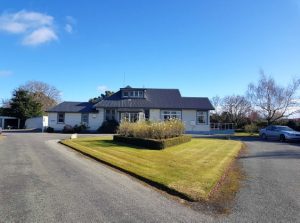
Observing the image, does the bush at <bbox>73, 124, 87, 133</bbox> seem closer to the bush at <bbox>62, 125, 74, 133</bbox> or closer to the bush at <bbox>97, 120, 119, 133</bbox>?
the bush at <bbox>62, 125, 74, 133</bbox>

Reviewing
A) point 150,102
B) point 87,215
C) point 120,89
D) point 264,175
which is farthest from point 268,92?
point 87,215

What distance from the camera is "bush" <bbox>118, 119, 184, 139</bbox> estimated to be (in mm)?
22609

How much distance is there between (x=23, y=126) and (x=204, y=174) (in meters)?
61.9

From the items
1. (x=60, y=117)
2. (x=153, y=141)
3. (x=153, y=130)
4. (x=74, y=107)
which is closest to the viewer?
(x=153, y=141)

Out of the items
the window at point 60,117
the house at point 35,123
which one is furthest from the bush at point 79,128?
the house at point 35,123

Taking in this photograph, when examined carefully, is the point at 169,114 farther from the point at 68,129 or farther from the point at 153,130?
the point at 153,130

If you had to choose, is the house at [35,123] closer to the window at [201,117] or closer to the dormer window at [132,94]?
the dormer window at [132,94]

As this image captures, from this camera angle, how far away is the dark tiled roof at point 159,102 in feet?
156

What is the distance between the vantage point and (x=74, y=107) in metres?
49.2

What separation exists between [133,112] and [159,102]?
13.9 ft

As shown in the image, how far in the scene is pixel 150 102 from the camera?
4875 centimetres

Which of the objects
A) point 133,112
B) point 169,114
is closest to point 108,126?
point 133,112

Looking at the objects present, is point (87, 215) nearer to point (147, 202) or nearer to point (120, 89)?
point (147, 202)

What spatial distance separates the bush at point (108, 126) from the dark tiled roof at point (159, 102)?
2452 mm
